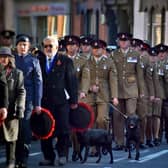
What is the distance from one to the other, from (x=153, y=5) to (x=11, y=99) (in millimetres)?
20227

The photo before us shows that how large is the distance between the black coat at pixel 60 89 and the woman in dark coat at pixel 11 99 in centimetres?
116

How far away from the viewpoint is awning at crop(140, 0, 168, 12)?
31.1m

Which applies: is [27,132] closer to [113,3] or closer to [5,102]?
[5,102]

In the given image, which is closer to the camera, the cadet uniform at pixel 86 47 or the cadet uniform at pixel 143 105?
the cadet uniform at pixel 86 47

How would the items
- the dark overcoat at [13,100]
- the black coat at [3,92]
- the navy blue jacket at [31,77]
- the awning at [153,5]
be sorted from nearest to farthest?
the black coat at [3,92] → the dark overcoat at [13,100] → the navy blue jacket at [31,77] → the awning at [153,5]

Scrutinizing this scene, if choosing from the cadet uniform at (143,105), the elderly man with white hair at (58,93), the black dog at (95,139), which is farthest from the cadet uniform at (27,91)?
the cadet uniform at (143,105)

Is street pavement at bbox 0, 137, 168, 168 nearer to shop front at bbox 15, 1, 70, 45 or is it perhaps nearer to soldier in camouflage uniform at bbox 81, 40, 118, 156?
soldier in camouflage uniform at bbox 81, 40, 118, 156

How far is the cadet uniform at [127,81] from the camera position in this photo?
15.9m

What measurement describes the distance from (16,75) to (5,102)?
509mm

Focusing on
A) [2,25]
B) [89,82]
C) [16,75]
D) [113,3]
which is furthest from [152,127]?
[113,3]

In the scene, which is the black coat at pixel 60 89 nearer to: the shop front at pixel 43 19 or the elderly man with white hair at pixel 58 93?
the elderly man with white hair at pixel 58 93

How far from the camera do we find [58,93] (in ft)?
43.8

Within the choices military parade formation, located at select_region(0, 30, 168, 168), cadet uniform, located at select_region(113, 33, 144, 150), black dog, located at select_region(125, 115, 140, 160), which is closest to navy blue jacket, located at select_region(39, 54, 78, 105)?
military parade formation, located at select_region(0, 30, 168, 168)

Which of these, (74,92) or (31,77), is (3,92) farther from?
(74,92)
